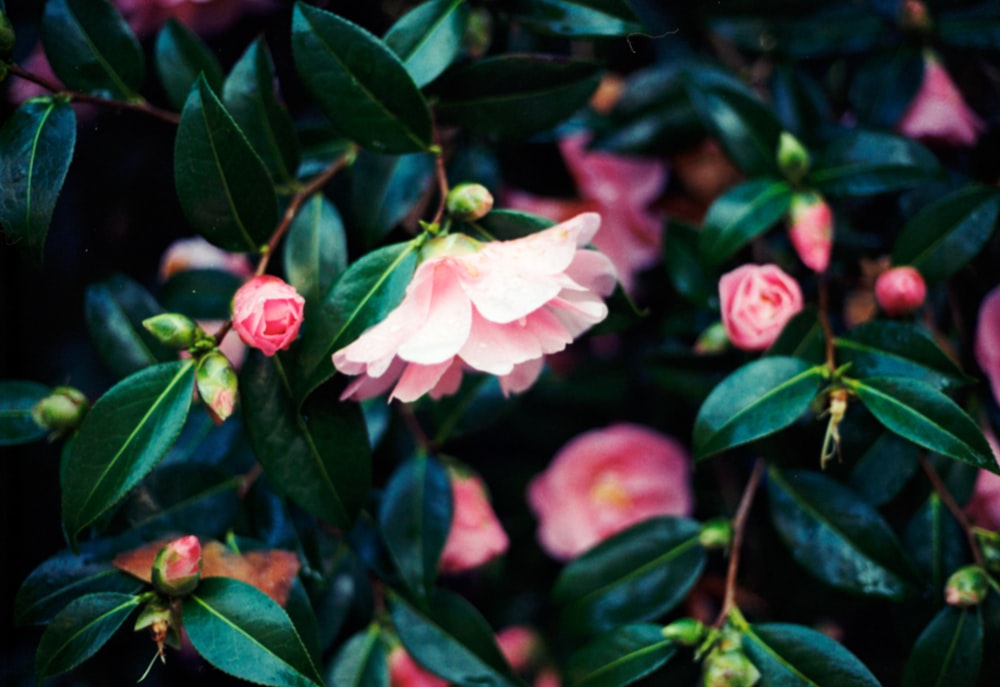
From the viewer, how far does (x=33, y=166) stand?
2.16 feet

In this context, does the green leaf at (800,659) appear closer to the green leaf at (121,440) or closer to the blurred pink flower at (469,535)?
the blurred pink flower at (469,535)

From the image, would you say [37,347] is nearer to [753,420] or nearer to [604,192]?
[604,192]

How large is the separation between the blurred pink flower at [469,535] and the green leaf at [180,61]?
461 mm

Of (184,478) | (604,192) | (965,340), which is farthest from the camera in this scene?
(604,192)

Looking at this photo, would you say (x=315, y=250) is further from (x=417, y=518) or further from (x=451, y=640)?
(x=451, y=640)

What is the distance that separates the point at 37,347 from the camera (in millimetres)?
934

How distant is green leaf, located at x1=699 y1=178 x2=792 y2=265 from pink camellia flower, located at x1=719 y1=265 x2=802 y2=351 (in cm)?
4

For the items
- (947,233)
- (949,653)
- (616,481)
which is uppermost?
(947,233)

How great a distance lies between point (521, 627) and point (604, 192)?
527 mm

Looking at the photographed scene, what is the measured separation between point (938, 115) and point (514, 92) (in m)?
0.48

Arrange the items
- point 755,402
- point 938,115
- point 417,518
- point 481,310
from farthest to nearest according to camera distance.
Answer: point 938,115, point 417,518, point 755,402, point 481,310

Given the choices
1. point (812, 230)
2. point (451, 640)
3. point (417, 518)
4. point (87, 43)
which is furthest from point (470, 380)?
point (87, 43)

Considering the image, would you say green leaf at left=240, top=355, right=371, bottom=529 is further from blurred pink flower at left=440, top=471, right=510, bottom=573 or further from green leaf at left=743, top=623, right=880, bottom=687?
green leaf at left=743, top=623, right=880, bottom=687

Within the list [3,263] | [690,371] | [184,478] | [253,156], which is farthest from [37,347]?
[690,371]
